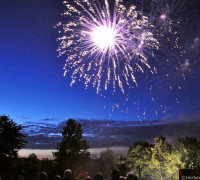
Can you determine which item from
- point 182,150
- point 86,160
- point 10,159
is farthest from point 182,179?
point 86,160

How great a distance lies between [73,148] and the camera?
1777 inches

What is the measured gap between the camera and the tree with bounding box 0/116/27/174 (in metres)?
31.0

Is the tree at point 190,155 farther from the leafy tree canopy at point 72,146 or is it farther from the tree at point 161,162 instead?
the leafy tree canopy at point 72,146

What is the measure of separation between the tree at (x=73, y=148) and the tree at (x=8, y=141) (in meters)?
12.9

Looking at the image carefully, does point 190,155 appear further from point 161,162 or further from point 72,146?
point 72,146

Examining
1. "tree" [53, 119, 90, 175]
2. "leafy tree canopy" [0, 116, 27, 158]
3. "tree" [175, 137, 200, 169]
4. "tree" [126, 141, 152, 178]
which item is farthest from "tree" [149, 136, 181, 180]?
"leafy tree canopy" [0, 116, 27, 158]

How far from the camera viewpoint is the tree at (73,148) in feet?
146

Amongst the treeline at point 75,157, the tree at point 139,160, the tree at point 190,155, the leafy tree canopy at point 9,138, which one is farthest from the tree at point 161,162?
the leafy tree canopy at point 9,138

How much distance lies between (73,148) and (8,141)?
1589 cm

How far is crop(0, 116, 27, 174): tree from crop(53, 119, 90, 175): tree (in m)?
12.9

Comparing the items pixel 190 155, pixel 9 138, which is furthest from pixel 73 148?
pixel 190 155

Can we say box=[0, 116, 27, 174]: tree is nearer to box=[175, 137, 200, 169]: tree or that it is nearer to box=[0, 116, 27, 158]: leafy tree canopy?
box=[0, 116, 27, 158]: leafy tree canopy

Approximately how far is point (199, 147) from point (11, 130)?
31.9m

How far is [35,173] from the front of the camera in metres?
49.1
